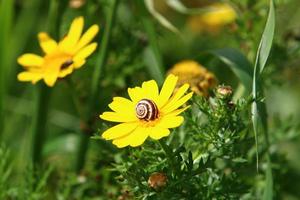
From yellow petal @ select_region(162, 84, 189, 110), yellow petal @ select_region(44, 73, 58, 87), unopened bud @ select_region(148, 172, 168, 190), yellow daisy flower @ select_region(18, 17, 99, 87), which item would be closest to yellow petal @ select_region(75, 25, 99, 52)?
yellow daisy flower @ select_region(18, 17, 99, 87)

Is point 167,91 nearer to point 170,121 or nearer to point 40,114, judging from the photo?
point 170,121

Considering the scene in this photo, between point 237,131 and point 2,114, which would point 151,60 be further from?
point 237,131

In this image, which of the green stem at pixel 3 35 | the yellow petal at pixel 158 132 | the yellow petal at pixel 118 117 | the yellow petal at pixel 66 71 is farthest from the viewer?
the green stem at pixel 3 35

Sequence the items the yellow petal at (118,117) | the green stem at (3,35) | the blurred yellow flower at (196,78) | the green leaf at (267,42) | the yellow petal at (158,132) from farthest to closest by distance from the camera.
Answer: the green stem at (3,35) → the blurred yellow flower at (196,78) → the green leaf at (267,42) → the yellow petal at (118,117) → the yellow petal at (158,132)

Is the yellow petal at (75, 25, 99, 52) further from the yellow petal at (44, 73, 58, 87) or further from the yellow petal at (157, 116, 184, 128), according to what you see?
the yellow petal at (157, 116, 184, 128)

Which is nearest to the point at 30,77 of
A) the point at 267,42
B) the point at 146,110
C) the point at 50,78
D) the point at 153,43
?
the point at 50,78

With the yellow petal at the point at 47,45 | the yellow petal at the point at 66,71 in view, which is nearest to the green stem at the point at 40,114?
the yellow petal at the point at 47,45

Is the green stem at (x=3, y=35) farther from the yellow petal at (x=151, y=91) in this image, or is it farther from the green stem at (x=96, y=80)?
the yellow petal at (x=151, y=91)

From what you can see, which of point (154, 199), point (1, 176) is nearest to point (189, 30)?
point (1, 176)
